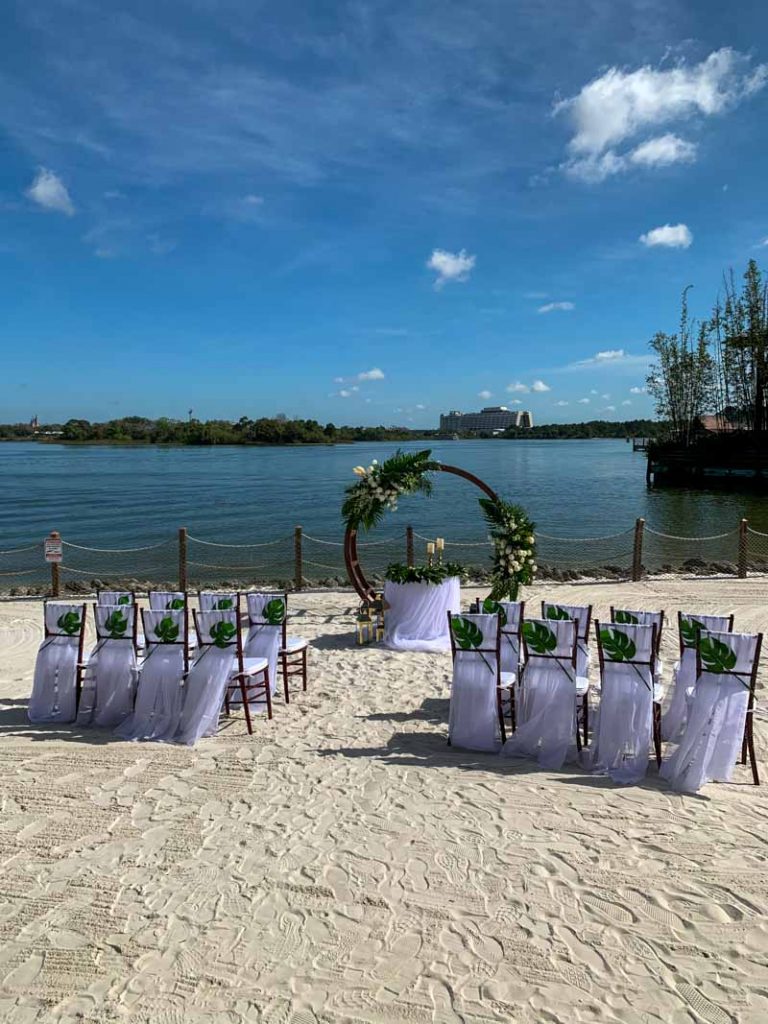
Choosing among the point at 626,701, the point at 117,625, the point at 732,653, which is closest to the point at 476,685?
the point at 626,701

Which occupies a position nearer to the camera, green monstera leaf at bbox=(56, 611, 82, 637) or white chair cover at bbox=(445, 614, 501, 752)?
white chair cover at bbox=(445, 614, 501, 752)

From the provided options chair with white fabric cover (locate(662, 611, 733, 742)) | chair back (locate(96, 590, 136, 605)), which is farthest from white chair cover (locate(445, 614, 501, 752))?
chair back (locate(96, 590, 136, 605))

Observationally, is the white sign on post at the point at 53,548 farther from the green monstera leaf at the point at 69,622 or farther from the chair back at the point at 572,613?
the chair back at the point at 572,613

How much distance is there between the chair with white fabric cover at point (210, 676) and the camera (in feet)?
19.4

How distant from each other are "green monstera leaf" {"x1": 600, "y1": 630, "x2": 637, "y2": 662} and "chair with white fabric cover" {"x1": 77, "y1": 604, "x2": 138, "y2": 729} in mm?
3993

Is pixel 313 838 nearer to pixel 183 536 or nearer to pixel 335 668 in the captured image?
pixel 335 668

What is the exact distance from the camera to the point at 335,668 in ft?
27.0

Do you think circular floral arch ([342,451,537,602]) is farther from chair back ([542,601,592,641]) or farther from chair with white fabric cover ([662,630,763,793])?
chair with white fabric cover ([662,630,763,793])

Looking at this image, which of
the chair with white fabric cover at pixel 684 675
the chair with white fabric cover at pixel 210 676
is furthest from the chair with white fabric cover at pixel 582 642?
the chair with white fabric cover at pixel 210 676

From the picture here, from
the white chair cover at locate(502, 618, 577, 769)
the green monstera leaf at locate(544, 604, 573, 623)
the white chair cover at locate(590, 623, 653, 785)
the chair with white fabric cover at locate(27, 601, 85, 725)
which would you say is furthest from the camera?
the green monstera leaf at locate(544, 604, 573, 623)

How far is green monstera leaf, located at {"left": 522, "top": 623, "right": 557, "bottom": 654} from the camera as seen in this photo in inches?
217

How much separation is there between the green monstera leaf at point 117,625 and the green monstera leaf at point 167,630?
0.37m

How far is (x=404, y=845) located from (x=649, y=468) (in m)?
53.6

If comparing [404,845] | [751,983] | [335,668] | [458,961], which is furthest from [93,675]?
[751,983]
